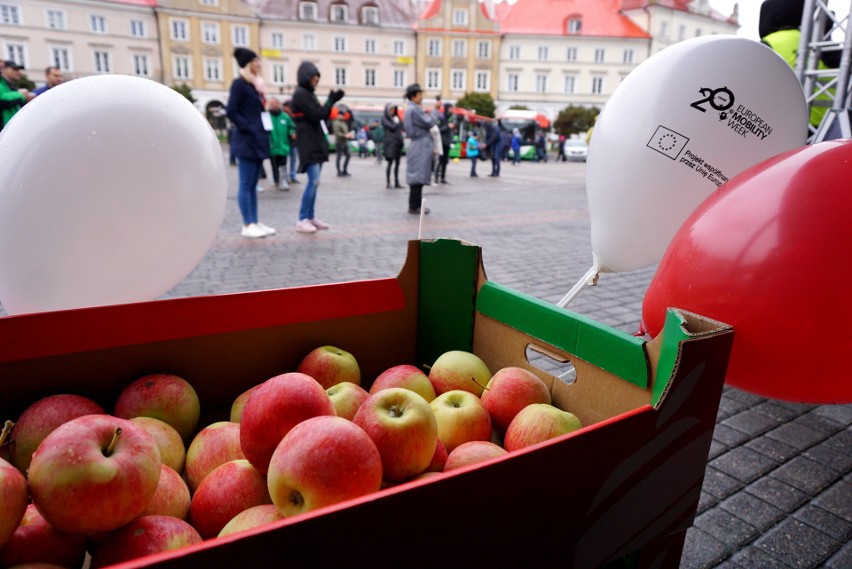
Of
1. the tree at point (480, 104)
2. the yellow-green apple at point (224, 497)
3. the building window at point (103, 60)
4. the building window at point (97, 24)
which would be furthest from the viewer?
the tree at point (480, 104)

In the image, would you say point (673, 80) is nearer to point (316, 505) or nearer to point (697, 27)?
point (316, 505)

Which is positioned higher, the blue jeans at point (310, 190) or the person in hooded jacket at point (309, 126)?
the person in hooded jacket at point (309, 126)

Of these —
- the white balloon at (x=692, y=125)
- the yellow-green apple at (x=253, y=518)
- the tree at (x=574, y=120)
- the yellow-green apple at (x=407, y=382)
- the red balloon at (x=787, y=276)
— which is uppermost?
the tree at (x=574, y=120)

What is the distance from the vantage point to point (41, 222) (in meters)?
1.67

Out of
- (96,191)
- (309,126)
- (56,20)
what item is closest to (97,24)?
(56,20)

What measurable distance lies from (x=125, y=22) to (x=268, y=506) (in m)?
57.6

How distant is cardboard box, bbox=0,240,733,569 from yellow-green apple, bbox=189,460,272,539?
40 cm

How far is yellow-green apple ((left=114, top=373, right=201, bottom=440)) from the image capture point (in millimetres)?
1387

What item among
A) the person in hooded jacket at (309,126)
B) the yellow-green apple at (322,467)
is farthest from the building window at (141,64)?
the yellow-green apple at (322,467)

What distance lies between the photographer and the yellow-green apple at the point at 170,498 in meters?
1.15

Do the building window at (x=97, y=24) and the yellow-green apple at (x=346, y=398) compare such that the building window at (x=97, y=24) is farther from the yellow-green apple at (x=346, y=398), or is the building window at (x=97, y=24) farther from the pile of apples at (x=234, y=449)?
the yellow-green apple at (x=346, y=398)

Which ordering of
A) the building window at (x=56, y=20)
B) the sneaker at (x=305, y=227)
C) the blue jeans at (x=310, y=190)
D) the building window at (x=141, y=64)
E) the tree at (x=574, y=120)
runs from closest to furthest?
1. the blue jeans at (x=310, y=190)
2. the sneaker at (x=305, y=227)
3. the building window at (x=56, y=20)
4. the tree at (x=574, y=120)
5. the building window at (x=141, y=64)

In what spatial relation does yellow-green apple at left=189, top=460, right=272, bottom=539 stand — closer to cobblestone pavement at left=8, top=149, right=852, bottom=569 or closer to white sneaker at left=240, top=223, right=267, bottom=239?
cobblestone pavement at left=8, top=149, right=852, bottom=569

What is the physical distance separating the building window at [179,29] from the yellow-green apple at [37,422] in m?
56.7
